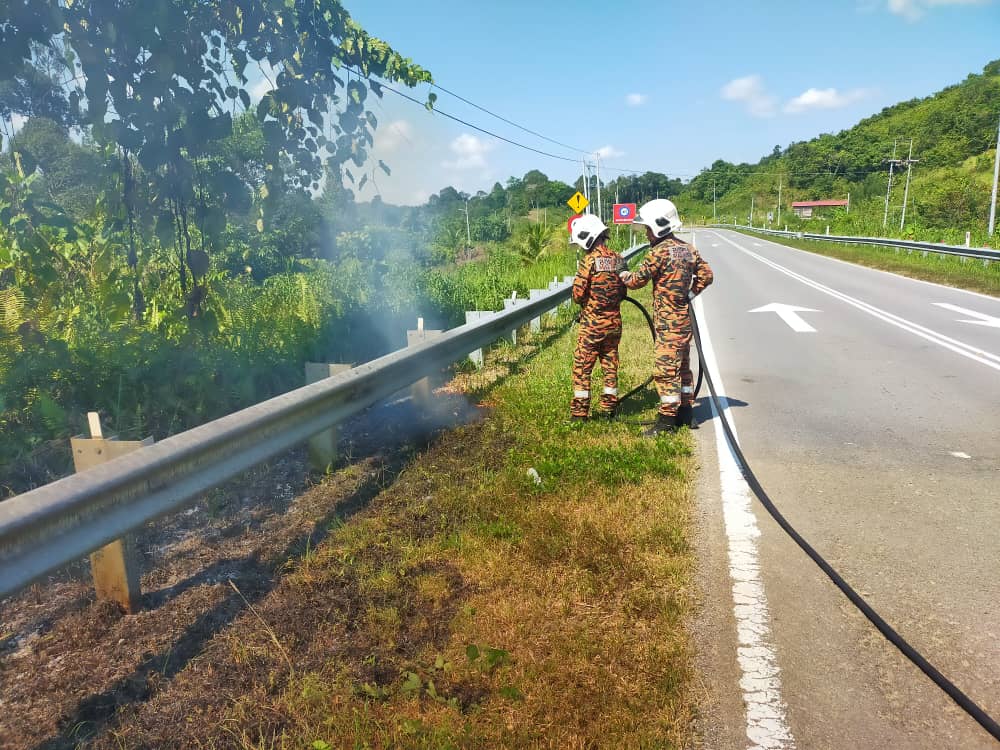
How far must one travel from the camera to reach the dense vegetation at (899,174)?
6316 cm

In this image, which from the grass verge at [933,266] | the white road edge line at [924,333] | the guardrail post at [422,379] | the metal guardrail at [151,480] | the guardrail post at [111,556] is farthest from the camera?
the grass verge at [933,266]

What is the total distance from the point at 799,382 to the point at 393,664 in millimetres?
6226

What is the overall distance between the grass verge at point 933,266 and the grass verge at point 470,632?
637 inches

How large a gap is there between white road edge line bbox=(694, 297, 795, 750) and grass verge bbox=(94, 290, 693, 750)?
0.72 feet

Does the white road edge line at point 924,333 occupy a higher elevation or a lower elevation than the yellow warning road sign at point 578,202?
lower

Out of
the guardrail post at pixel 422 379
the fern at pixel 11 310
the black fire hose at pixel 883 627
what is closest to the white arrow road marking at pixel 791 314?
the guardrail post at pixel 422 379

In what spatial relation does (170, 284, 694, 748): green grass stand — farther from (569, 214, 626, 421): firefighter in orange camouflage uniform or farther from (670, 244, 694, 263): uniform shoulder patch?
(670, 244, 694, 263): uniform shoulder patch

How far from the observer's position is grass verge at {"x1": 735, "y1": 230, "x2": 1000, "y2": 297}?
18.2 meters

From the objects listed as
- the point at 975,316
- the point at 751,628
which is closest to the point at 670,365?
the point at 751,628

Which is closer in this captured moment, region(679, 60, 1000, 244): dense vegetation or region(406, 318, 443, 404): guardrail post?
region(406, 318, 443, 404): guardrail post

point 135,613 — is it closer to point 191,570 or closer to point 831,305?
point 191,570

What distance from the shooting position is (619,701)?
8.33 feet

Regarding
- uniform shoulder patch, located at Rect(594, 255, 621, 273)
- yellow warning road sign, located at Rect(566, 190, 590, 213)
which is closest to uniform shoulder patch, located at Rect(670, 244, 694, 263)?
uniform shoulder patch, located at Rect(594, 255, 621, 273)

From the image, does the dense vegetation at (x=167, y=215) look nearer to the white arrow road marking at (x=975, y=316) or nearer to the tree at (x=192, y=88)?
the tree at (x=192, y=88)
